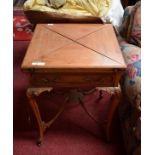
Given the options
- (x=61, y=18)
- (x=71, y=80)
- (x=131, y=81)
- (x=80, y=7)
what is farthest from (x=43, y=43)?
(x=80, y=7)

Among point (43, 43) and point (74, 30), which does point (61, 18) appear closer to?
point (74, 30)

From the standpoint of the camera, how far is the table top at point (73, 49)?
109 centimetres

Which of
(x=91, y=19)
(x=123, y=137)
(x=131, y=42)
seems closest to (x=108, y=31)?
(x=131, y=42)

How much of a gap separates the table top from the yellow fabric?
595 millimetres

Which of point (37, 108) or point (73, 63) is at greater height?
point (73, 63)

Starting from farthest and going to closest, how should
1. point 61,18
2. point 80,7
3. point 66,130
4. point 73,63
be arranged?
point 80,7 → point 61,18 → point 66,130 → point 73,63

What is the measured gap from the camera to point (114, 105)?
1274 mm

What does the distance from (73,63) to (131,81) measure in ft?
1.02

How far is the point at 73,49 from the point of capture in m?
1.23

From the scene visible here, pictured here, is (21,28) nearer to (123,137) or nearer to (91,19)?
(91,19)

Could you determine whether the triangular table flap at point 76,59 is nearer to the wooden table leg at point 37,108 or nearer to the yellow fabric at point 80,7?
the wooden table leg at point 37,108

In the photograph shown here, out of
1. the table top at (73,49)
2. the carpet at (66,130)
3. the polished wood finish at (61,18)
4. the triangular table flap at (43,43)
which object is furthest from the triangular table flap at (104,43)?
the carpet at (66,130)

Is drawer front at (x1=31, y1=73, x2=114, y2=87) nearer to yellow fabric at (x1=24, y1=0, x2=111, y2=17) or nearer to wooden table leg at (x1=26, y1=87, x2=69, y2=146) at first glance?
wooden table leg at (x1=26, y1=87, x2=69, y2=146)

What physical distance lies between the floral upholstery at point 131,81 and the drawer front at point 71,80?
11cm
